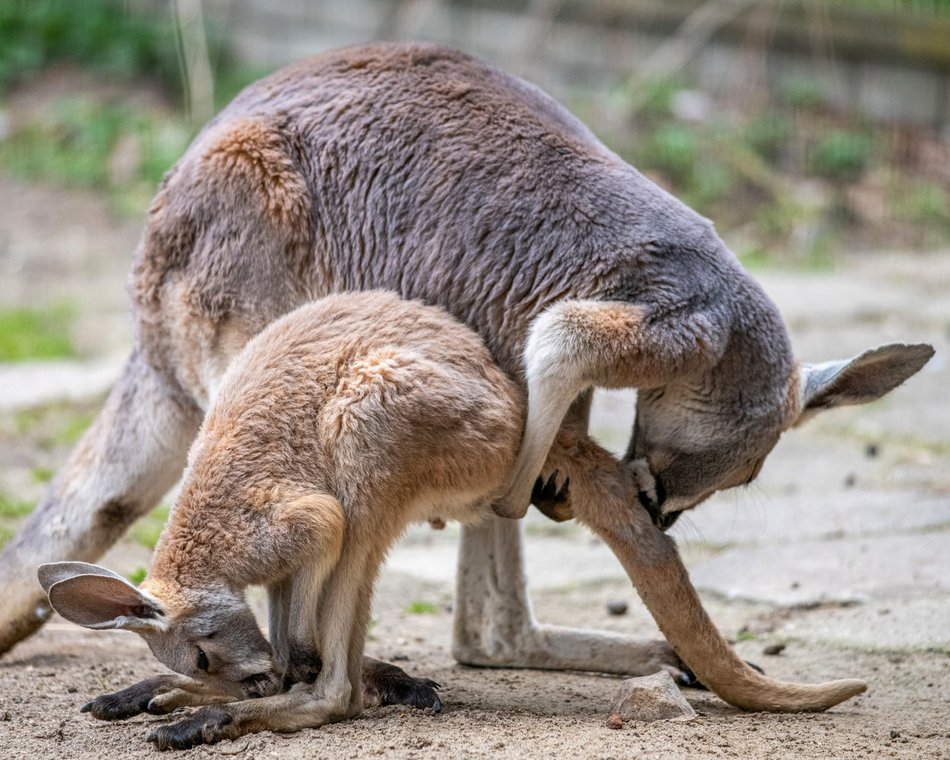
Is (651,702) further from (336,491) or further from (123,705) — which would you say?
(123,705)

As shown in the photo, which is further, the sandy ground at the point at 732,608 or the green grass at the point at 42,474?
the green grass at the point at 42,474

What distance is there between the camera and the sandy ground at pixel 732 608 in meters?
3.81

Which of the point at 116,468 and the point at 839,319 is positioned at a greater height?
the point at 839,319

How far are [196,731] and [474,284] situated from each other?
1.60 m

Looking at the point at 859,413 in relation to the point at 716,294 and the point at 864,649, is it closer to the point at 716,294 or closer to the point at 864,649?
the point at 864,649

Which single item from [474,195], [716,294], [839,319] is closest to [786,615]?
[716,294]

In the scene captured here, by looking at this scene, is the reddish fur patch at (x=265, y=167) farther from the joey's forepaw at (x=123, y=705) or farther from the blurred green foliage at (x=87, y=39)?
the blurred green foliage at (x=87, y=39)

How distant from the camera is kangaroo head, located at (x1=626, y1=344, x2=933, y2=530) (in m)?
4.46

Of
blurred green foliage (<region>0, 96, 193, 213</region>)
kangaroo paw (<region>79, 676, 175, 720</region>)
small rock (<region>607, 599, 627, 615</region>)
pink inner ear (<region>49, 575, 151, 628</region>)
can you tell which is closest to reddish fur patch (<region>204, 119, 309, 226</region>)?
pink inner ear (<region>49, 575, 151, 628</region>)

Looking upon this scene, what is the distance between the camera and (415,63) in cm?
486

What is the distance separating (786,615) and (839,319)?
400 centimetres

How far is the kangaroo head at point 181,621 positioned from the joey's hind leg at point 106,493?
101cm

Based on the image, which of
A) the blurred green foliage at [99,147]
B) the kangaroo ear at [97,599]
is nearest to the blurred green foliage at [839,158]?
the blurred green foliage at [99,147]

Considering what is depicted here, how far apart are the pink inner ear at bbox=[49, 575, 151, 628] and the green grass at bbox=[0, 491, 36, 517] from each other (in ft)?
8.72
